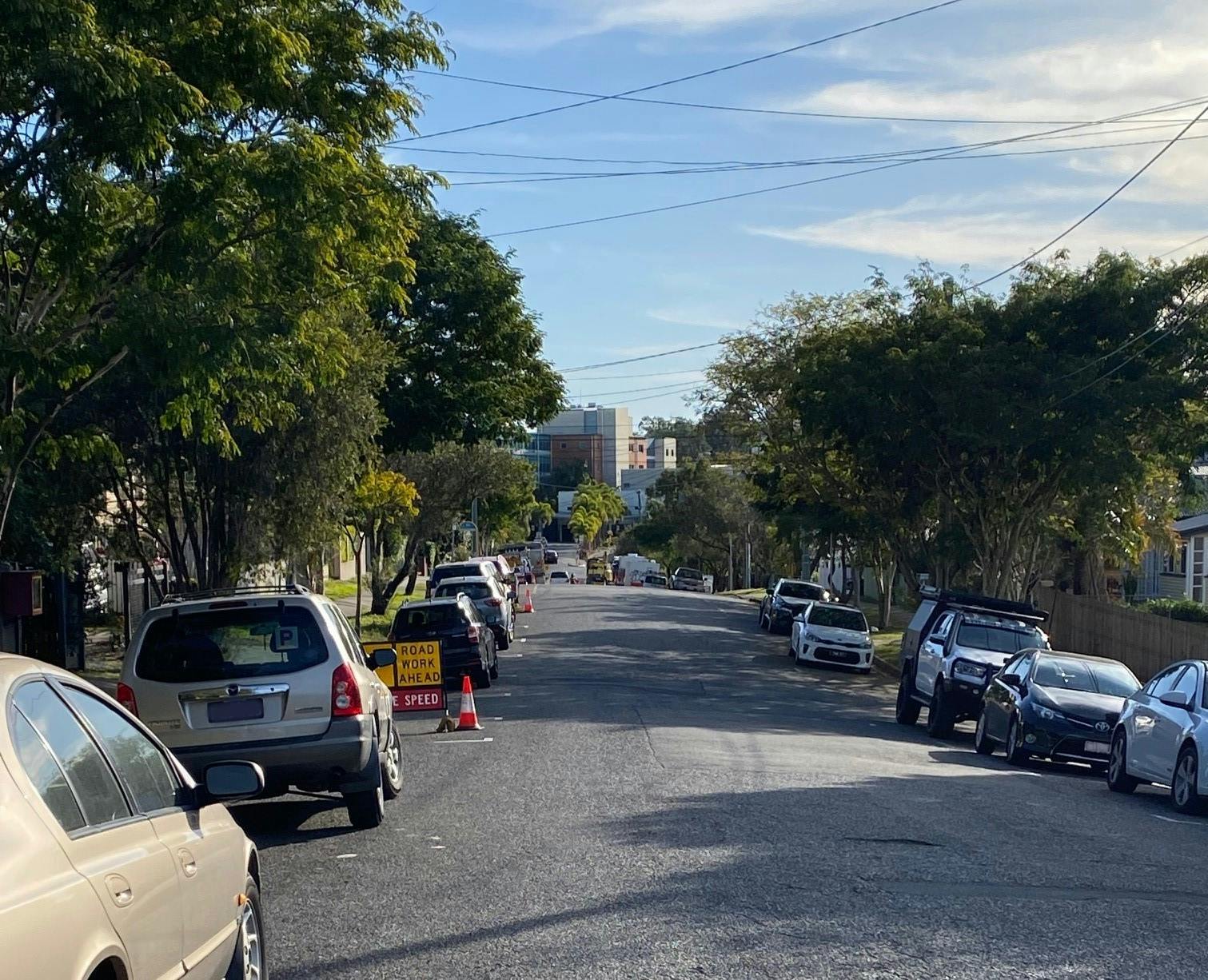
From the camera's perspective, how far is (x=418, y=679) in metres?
20.1

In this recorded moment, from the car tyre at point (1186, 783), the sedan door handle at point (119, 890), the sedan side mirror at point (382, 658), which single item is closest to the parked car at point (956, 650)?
the car tyre at point (1186, 783)

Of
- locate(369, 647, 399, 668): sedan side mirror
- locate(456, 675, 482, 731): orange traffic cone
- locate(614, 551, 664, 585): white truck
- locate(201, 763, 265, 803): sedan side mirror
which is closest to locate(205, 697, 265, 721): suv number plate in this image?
locate(369, 647, 399, 668): sedan side mirror

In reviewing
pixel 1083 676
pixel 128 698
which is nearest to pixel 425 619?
pixel 1083 676

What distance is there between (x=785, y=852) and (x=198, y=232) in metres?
6.91

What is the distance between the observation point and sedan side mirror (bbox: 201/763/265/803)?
225 inches

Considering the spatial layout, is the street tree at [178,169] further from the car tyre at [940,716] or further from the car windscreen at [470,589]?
the car windscreen at [470,589]

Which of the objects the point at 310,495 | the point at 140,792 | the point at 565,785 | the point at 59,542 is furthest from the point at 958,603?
the point at 140,792

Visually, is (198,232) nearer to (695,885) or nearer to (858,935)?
(695,885)

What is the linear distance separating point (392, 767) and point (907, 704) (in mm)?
13035

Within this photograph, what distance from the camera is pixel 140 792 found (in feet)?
16.7

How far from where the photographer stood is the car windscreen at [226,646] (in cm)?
1050

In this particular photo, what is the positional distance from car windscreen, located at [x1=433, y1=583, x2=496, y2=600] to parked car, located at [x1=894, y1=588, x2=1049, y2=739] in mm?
10504

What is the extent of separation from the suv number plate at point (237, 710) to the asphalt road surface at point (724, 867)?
3.06 feet

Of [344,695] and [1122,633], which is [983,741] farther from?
[1122,633]
